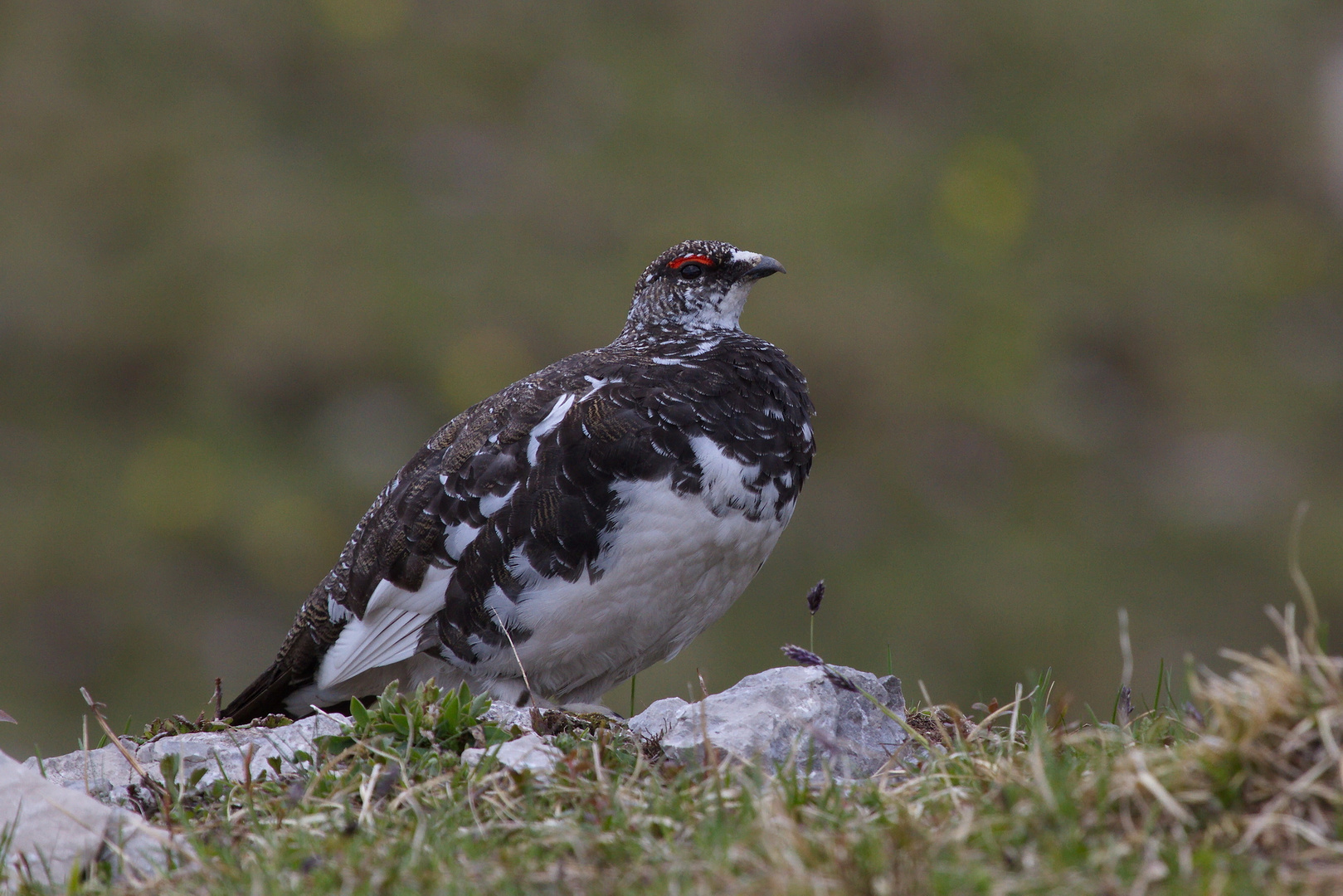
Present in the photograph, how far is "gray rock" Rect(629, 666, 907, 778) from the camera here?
296 centimetres

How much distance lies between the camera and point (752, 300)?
404 inches

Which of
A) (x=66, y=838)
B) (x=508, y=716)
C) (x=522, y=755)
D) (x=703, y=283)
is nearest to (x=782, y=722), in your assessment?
(x=522, y=755)

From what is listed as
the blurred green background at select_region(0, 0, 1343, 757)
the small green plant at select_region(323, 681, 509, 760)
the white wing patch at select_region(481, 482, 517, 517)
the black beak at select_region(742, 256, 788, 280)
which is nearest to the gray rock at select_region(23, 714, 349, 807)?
the small green plant at select_region(323, 681, 509, 760)

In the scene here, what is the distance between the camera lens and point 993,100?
12641mm

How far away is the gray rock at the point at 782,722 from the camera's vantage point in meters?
2.96

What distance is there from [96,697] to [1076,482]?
6.88 metres

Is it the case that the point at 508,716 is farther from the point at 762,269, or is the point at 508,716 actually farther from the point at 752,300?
the point at 752,300

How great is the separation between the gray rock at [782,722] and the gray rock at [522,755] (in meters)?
0.30

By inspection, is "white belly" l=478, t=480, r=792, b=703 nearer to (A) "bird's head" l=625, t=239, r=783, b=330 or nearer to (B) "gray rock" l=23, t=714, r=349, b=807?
(B) "gray rock" l=23, t=714, r=349, b=807

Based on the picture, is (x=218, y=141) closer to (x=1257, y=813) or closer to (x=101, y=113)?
(x=101, y=113)

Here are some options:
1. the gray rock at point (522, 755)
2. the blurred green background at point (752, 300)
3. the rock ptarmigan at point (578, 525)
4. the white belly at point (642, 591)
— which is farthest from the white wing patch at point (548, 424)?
the blurred green background at point (752, 300)

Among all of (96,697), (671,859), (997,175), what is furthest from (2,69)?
(671,859)

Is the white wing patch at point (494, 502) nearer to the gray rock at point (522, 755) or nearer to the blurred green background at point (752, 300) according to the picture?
the gray rock at point (522, 755)

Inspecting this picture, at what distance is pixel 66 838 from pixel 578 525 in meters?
1.69
